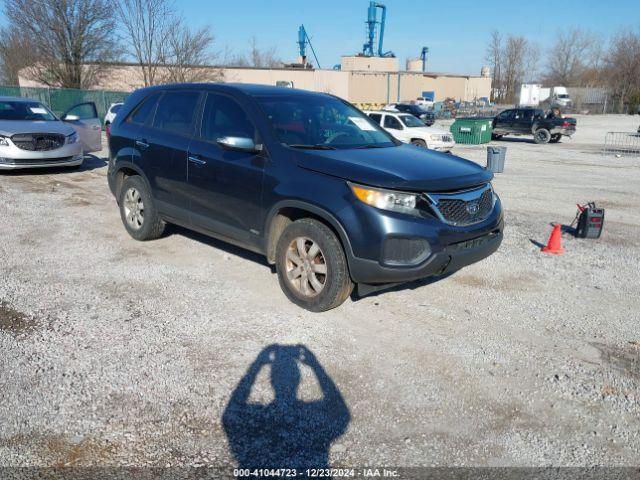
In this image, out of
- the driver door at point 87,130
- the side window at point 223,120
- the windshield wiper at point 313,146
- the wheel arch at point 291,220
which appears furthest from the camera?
the driver door at point 87,130

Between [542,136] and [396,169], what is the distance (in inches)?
938

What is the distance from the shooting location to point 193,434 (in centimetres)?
305

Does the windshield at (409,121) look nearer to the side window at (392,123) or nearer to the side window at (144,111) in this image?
the side window at (392,123)

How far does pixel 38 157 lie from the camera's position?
11.1 metres

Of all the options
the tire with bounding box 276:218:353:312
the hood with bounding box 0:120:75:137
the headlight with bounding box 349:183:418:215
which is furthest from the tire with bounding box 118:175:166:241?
the hood with bounding box 0:120:75:137

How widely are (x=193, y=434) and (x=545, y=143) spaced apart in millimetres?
25992

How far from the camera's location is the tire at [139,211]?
6.27 m

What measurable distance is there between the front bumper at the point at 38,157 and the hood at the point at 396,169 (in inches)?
337

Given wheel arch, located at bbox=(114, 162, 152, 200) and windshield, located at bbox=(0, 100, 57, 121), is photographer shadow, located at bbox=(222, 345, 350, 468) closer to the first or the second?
wheel arch, located at bbox=(114, 162, 152, 200)

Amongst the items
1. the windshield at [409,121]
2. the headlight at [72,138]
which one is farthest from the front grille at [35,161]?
the windshield at [409,121]

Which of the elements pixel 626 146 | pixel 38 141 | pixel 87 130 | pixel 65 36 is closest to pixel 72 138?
pixel 38 141

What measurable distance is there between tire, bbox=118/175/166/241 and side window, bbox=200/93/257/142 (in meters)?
1.28

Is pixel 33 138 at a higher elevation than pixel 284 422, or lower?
higher

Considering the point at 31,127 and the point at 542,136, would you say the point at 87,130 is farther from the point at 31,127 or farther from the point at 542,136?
the point at 542,136
